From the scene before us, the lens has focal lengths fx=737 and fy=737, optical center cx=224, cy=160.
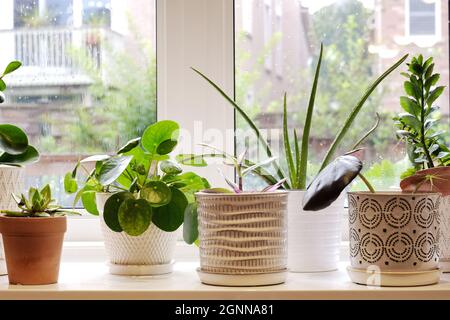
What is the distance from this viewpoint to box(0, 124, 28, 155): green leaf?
4.94 ft

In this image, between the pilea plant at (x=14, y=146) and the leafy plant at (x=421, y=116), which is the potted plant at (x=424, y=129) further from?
the pilea plant at (x=14, y=146)

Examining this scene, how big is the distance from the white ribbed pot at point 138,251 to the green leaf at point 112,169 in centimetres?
10

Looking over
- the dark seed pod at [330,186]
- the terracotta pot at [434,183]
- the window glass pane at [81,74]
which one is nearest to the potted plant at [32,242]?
the window glass pane at [81,74]

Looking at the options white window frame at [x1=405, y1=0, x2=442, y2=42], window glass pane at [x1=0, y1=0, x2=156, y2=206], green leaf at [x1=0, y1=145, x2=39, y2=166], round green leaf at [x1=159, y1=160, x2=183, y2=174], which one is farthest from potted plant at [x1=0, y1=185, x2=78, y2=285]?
white window frame at [x1=405, y1=0, x2=442, y2=42]

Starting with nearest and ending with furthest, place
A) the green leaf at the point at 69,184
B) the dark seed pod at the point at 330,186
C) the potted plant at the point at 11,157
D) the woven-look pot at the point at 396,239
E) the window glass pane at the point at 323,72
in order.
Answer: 1. the dark seed pod at the point at 330,186
2. the woven-look pot at the point at 396,239
3. the potted plant at the point at 11,157
4. the green leaf at the point at 69,184
5. the window glass pane at the point at 323,72

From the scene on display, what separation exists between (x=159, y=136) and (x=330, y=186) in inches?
17.3

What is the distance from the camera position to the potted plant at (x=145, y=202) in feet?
4.90

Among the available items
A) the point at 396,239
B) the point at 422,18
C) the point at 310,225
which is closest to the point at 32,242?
the point at 310,225

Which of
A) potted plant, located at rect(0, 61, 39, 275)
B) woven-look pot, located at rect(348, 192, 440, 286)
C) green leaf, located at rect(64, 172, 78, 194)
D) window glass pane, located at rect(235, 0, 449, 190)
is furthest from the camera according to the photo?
window glass pane, located at rect(235, 0, 449, 190)

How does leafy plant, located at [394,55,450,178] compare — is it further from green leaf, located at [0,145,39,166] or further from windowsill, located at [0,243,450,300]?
green leaf, located at [0,145,39,166]

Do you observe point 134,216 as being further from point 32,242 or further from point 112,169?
point 32,242

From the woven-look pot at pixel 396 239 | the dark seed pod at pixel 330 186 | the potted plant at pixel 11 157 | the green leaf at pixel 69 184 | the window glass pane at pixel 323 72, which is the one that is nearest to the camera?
the dark seed pod at pixel 330 186

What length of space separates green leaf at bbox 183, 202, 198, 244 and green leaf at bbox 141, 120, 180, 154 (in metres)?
0.13

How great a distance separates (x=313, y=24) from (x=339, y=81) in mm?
160
